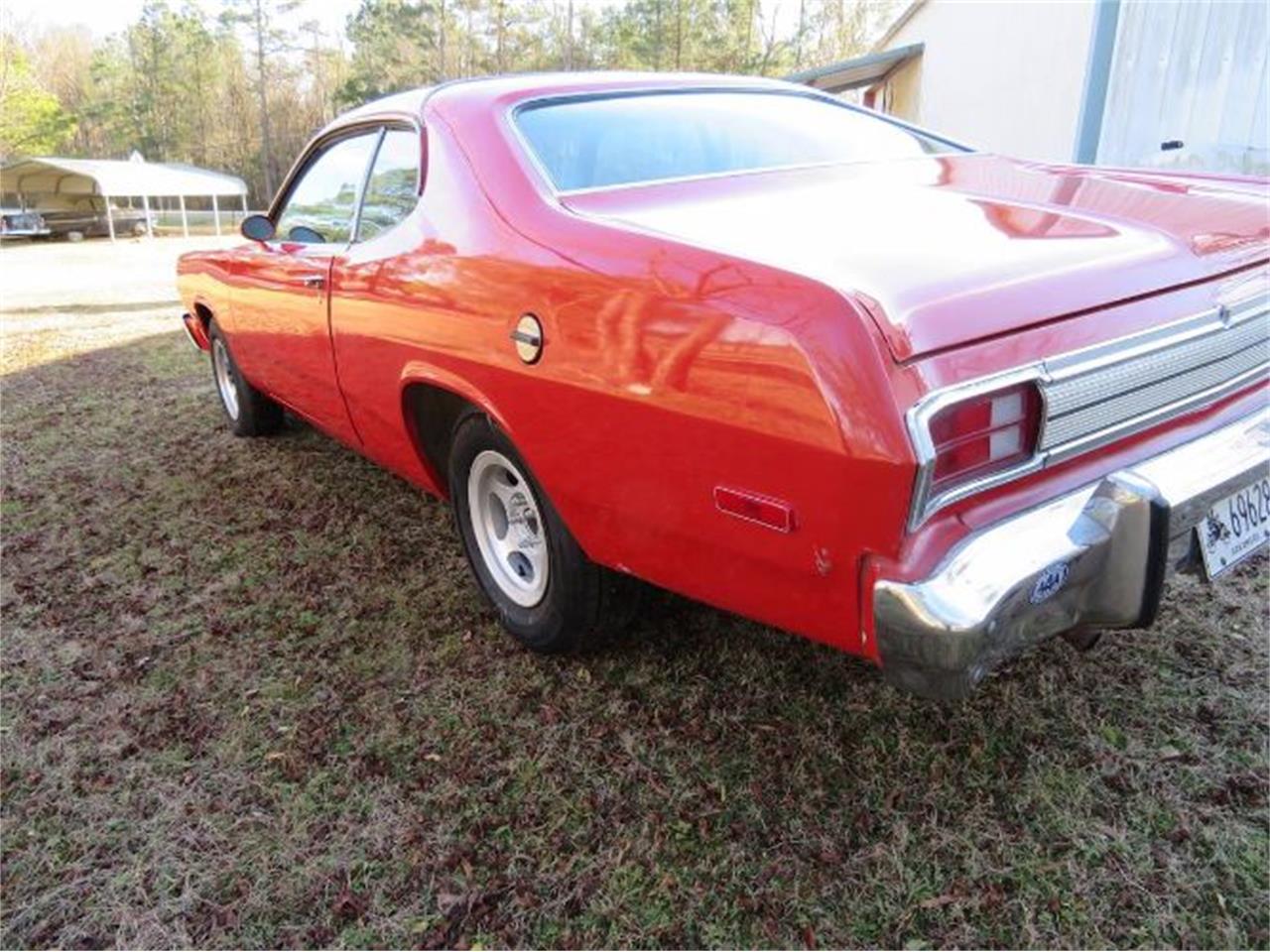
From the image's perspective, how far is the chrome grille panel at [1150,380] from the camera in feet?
5.83

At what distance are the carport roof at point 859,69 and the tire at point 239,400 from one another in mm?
11578

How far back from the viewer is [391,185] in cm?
312

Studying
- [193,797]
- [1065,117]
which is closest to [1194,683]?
[193,797]

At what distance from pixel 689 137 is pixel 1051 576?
175 cm

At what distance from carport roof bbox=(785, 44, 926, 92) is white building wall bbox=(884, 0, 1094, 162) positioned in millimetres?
356

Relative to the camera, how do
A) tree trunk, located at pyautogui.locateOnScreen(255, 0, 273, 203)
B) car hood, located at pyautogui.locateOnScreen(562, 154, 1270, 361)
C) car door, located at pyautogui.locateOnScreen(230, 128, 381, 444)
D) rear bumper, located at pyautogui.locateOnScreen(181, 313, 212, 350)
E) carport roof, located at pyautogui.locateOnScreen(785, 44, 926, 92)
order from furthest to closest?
tree trunk, located at pyautogui.locateOnScreen(255, 0, 273, 203) < carport roof, located at pyautogui.locateOnScreen(785, 44, 926, 92) < rear bumper, located at pyautogui.locateOnScreen(181, 313, 212, 350) < car door, located at pyautogui.locateOnScreen(230, 128, 381, 444) < car hood, located at pyautogui.locateOnScreen(562, 154, 1270, 361)

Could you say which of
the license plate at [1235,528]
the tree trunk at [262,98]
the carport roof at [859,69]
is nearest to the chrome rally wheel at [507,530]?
the license plate at [1235,528]

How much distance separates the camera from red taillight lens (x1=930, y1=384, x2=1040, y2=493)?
5.41ft

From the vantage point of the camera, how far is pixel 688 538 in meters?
1.96

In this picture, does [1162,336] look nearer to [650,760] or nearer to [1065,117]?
[650,760]

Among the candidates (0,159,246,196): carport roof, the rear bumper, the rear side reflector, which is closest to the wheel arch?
the rear side reflector

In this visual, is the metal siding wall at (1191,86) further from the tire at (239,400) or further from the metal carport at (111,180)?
the metal carport at (111,180)

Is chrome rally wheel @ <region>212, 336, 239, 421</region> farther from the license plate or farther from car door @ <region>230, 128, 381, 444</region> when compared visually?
the license plate

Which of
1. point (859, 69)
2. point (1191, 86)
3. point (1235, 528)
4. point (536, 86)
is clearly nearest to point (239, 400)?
point (536, 86)
